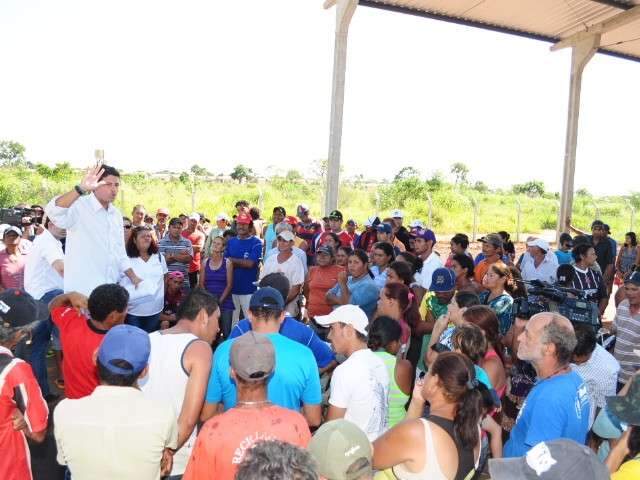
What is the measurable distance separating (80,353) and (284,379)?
1.26m

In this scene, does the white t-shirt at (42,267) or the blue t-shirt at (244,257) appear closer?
the white t-shirt at (42,267)

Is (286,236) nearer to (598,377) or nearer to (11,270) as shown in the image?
(11,270)

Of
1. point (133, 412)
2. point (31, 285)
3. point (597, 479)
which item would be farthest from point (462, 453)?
point (31, 285)

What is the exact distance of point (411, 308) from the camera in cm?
505

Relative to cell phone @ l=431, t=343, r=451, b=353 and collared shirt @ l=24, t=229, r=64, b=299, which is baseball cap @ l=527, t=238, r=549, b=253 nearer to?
cell phone @ l=431, t=343, r=451, b=353

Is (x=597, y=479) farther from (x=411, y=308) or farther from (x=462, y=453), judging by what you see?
(x=411, y=308)

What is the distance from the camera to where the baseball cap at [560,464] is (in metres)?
1.67

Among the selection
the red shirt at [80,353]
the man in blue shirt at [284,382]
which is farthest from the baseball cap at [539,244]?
the red shirt at [80,353]

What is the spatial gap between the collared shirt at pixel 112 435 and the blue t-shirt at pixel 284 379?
2.17ft

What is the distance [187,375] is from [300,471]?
1534 millimetres

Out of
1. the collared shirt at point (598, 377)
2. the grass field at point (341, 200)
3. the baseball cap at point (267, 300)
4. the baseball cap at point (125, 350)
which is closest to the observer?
the baseball cap at point (125, 350)

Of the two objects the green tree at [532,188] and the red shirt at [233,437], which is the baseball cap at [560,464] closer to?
the red shirt at [233,437]

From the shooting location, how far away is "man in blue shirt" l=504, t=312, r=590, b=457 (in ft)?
9.50

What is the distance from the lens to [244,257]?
7301 mm
